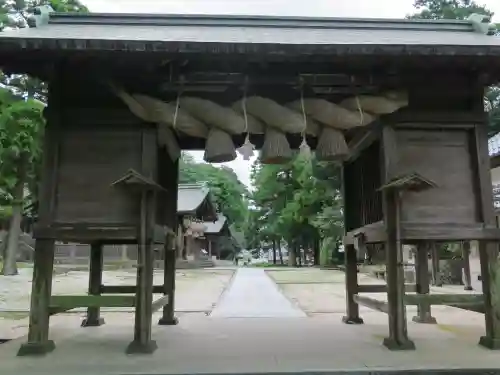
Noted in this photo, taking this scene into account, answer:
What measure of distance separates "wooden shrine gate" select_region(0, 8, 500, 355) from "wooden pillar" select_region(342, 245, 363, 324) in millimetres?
1354

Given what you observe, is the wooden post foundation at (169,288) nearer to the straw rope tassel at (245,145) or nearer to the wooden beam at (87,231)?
the wooden beam at (87,231)

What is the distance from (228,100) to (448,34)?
2890 millimetres

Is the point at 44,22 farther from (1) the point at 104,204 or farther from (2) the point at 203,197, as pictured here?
(2) the point at 203,197

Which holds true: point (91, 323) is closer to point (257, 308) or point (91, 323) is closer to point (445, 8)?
point (257, 308)

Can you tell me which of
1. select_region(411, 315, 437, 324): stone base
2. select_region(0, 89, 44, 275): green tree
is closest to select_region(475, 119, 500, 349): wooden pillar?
select_region(411, 315, 437, 324): stone base

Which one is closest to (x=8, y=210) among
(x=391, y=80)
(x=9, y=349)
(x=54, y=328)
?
(x=54, y=328)

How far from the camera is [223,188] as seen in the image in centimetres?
4775

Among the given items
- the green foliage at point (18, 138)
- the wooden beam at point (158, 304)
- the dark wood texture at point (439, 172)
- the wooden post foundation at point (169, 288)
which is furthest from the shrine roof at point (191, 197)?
the dark wood texture at point (439, 172)

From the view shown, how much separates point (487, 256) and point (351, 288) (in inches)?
83.8

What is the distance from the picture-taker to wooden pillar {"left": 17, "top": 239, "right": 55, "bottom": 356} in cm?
411

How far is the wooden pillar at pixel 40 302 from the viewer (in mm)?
4113

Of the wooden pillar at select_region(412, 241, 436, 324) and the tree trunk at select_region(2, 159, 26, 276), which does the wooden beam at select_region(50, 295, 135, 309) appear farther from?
the tree trunk at select_region(2, 159, 26, 276)

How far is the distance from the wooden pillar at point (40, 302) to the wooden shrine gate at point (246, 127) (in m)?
0.01

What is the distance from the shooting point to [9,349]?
14.3 feet
